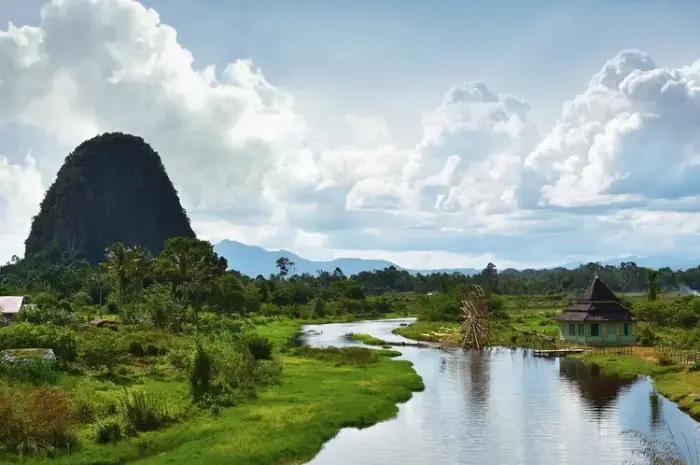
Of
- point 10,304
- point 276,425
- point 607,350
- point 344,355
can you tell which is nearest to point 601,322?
point 607,350

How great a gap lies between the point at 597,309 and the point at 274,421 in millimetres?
50877

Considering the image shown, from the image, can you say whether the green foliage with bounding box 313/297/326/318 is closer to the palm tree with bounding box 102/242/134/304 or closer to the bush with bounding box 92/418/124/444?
the palm tree with bounding box 102/242/134/304

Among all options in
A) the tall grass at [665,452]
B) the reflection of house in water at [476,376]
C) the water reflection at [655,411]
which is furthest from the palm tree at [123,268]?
the tall grass at [665,452]

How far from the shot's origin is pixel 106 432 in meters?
30.9

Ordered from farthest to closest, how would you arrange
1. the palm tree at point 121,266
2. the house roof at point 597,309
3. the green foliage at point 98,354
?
1. the palm tree at point 121,266
2. the house roof at point 597,309
3. the green foliage at point 98,354

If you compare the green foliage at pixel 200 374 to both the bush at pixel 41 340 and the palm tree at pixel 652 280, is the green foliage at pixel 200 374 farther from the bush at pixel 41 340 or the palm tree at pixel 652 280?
the palm tree at pixel 652 280

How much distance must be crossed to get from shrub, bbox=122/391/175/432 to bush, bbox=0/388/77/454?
2.92 metres

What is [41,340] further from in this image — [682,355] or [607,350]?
[607,350]

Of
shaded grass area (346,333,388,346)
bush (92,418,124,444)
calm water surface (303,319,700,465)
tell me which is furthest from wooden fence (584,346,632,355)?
bush (92,418,124,444)

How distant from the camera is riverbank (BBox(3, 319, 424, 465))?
29938mm

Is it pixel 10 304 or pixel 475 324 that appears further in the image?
pixel 475 324

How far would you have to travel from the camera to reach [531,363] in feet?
220

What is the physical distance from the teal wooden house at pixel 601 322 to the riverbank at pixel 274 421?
26100 millimetres

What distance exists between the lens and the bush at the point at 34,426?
28703 mm
